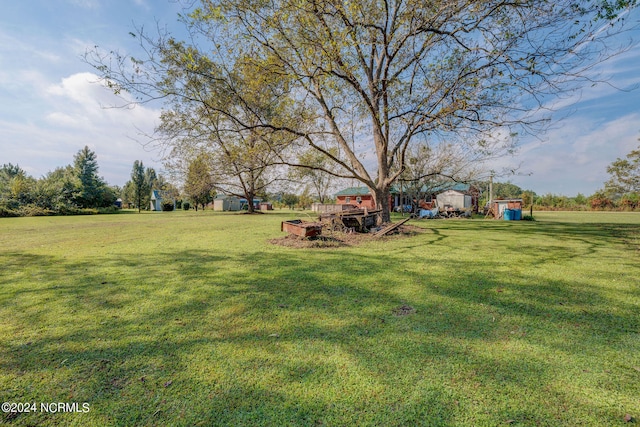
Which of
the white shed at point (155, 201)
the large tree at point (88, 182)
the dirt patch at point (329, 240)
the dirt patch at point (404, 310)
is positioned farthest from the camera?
the white shed at point (155, 201)

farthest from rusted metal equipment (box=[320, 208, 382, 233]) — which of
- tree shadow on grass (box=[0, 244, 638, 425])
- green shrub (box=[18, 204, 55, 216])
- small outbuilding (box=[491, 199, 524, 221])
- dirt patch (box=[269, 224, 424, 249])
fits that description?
green shrub (box=[18, 204, 55, 216])

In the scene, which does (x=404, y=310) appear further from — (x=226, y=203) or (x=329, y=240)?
(x=226, y=203)

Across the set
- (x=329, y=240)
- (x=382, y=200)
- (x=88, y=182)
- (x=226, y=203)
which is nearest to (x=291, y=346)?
(x=329, y=240)

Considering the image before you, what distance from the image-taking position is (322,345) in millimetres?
2561

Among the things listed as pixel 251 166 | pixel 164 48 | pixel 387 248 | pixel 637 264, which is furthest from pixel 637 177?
pixel 164 48

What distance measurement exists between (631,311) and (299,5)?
976cm

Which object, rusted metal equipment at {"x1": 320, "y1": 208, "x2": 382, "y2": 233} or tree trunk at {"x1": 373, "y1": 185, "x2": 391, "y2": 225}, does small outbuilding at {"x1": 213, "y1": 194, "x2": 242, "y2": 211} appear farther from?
rusted metal equipment at {"x1": 320, "y1": 208, "x2": 382, "y2": 233}

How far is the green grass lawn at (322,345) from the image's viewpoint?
1.79 metres

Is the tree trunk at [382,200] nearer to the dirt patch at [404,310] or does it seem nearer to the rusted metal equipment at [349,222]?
the rusted metal equipment at [349,222]

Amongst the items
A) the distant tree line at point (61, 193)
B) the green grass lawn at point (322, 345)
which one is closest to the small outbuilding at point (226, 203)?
the distant tree line at point (61, 193)

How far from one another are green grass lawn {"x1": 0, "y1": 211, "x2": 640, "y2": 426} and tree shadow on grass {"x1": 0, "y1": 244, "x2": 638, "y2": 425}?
2 centimetres

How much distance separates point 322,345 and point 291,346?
0.30 m

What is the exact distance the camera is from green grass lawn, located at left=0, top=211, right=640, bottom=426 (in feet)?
5.86

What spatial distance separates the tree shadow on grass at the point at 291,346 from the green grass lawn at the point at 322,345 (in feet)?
0.05
